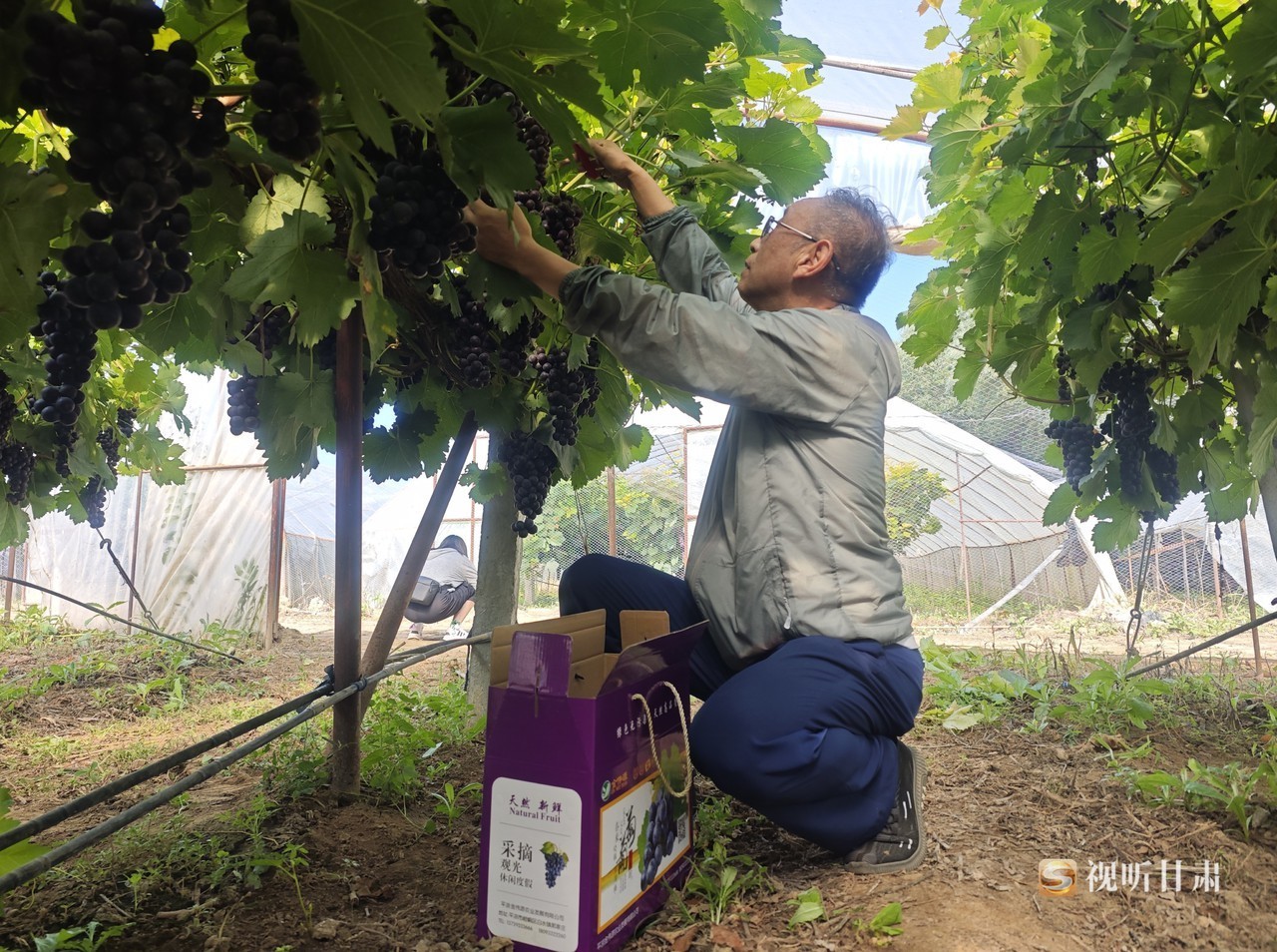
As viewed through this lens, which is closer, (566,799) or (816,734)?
(566,799)

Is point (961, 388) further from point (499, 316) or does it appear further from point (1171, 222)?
point (499, 316)

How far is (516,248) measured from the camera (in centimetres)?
150

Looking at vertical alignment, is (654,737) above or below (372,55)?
below

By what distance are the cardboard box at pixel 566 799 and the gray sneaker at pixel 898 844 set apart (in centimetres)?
49

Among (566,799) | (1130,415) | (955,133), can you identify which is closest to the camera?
(566,799)

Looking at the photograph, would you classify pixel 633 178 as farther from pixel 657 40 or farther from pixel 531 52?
pixel 531 52

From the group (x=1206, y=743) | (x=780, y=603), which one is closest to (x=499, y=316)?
(x=780, y=603)

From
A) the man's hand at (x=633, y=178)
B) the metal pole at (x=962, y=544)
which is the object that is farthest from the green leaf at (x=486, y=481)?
the metal pole at (x=962, y=544)

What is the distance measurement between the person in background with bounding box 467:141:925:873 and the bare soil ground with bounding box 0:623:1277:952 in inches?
7.3

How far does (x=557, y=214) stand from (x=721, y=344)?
44 centimetres

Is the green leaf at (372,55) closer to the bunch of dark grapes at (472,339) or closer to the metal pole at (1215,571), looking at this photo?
the bunch of dark grapes at (472,339)

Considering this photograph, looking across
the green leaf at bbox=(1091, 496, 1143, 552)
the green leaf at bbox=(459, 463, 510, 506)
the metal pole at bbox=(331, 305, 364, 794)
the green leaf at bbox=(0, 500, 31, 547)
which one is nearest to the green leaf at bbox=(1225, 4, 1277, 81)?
the metal pole at bbox=(331, 305, 364, 794)

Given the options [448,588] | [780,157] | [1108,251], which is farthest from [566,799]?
[448,588]

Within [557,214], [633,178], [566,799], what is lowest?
[566,799]
